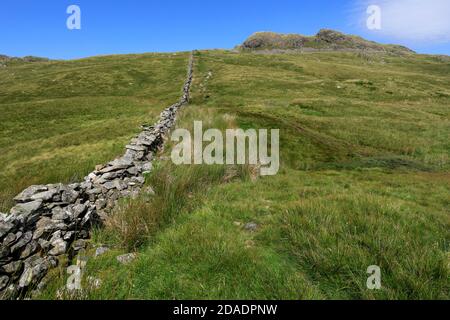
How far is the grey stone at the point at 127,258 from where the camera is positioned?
16.5 feet

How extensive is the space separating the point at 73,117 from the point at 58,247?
3260 cm

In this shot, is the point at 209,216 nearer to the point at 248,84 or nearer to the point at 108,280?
the point at 108,280

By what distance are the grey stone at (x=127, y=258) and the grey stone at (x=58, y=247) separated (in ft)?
Answer: 3.49

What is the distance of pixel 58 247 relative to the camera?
5203mm

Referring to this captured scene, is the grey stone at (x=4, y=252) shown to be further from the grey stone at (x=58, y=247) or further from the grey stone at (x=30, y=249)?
the grey stone at (x=58, y=247)

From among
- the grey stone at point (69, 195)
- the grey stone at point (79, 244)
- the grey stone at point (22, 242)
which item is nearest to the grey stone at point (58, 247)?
the grey stone at point (79, 244)

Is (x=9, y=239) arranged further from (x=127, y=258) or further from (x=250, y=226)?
(x=250, y=226)

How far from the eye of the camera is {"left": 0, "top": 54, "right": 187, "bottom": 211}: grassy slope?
48.2 feet

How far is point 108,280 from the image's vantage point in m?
4.47

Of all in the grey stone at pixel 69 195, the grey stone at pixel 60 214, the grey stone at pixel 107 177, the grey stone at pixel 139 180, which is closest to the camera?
the grey stone at pixel 60 214

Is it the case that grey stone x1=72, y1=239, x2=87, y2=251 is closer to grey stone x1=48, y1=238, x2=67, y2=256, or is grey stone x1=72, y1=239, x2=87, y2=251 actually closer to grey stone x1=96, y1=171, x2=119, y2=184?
grey stone x1=48, y1=238, x2=67, y2=256

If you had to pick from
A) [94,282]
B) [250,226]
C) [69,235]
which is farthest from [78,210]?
[250,226]

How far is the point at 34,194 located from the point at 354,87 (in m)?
55.7
